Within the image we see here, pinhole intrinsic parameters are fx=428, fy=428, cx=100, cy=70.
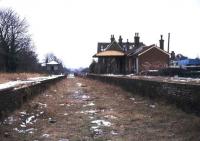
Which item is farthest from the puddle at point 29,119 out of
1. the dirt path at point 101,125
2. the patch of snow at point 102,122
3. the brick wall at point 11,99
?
the patch of snow at point 102,122

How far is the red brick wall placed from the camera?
64.0 meters

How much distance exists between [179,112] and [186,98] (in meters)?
0.48

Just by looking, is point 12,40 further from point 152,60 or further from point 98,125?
point 98,125

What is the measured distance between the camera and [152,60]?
64.9 m

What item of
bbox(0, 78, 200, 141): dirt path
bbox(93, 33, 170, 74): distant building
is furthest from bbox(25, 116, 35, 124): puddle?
bbox(93, 33, 170, 74): distant building

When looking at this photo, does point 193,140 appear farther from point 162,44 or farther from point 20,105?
point 162,44

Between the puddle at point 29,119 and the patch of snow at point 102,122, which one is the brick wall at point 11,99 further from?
the patch of snow at point 102,122

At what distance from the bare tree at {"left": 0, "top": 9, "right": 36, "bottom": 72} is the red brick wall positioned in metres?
22.3

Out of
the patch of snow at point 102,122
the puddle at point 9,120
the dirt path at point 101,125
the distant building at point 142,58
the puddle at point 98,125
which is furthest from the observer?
the distant building at point 142,58

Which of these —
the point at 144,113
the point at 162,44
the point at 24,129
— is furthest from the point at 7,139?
the point at 162,44

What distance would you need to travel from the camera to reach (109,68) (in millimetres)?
81250

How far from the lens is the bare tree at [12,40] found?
235 feet

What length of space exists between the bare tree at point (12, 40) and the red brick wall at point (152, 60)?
2232cm

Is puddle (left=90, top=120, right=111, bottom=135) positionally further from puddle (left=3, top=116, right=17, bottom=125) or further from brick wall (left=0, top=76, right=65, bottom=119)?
brick wall (left=0, top=76, right=65, bottom=119)
